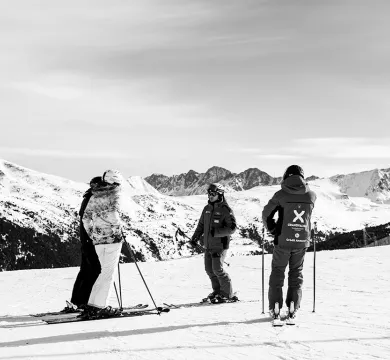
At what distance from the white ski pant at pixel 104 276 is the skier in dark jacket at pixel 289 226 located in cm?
281

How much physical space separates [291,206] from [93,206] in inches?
140

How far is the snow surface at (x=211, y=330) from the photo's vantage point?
6.41 m

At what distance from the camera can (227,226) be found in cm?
1088

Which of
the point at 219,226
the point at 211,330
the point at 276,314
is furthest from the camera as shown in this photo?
the point at 219,226

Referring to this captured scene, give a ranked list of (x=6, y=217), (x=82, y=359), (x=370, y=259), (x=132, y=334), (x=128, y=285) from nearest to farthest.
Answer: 1. (x=82, y=359)
2. (x=132, y=334)
3. (x=128, y=285)
4. (x=370, y=259)
5. (x=6, y=217)

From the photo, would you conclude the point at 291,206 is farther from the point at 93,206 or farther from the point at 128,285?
the point at 128,285

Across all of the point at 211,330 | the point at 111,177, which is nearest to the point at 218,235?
the point at 111,177

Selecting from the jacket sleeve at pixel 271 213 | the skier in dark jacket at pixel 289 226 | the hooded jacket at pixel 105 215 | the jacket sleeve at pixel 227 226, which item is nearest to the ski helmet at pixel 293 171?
the skier in dark jacket at pixel 289 226

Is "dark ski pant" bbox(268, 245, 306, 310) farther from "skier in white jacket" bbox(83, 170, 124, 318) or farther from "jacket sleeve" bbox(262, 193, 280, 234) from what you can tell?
"skier in white jacket" bbox(83, 170, 124, 318)

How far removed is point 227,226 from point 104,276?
10.5 feet

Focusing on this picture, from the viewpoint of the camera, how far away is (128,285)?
50.6 ft

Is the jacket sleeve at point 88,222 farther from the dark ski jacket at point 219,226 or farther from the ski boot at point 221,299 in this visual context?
the ski boot at point 221,299

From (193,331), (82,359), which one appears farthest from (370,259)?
(82,359)

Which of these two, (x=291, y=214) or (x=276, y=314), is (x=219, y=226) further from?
(x=276, y=314)
